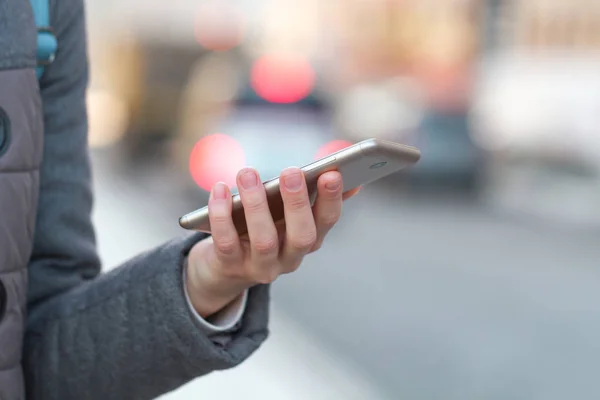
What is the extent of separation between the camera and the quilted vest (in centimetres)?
129

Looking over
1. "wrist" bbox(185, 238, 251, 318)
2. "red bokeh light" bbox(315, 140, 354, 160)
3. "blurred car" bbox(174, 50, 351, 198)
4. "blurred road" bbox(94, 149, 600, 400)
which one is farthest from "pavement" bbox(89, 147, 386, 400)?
"wrist" bbox(185, 238, 251, 318)

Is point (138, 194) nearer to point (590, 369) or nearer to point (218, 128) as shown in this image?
point (218, 128)

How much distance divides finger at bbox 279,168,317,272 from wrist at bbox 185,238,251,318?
100 millimetres

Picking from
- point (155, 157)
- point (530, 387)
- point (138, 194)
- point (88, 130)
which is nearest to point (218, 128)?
point (138, 194)

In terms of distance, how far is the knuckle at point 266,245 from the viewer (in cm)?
120

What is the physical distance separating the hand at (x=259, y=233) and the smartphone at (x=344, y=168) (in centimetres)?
1

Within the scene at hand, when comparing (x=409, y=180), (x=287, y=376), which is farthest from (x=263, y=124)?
(x=287, y=376)

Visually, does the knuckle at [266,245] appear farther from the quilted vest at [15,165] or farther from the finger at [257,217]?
the quilted vest at [15,165]

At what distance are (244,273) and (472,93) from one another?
1844 centimetres

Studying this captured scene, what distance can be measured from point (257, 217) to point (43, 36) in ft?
1.33

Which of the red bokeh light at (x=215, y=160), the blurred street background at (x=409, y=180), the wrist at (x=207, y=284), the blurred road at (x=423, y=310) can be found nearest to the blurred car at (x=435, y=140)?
the blurred street background at (x=409, y=180)

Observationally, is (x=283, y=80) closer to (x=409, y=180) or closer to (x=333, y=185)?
(x=409, y=180)

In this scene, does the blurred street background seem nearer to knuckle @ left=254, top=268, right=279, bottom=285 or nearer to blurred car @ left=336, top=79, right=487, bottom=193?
blurred car @ left=336, top=79, right=487, bottom=193

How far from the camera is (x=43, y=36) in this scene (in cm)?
136
